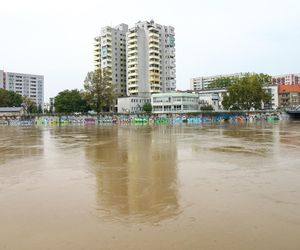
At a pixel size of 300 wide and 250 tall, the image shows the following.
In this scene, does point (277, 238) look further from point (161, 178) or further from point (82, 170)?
point (82, 170)

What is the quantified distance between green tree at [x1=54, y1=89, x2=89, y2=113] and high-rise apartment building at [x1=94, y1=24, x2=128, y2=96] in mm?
25590

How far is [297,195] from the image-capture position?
30.8 feet

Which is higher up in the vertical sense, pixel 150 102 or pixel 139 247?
pixel 150 102

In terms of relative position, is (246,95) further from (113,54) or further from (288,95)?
(113,54)

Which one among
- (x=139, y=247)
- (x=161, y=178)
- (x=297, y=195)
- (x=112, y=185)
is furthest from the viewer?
(x=161, y=178)

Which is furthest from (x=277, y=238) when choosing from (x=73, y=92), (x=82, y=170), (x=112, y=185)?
(x=73, y=92)

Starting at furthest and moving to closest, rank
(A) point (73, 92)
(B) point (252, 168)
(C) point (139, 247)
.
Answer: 1. (A) point (73, 92)
2. (B) point (252, 168)
3. (C) point (139, 247)

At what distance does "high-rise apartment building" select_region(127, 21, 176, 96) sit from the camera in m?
124

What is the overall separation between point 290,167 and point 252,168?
1.64 m

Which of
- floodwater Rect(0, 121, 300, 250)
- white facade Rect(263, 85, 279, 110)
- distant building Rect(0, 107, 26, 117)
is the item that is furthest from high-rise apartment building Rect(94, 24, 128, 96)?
floodwater Rect(0, 121, 300, 250)

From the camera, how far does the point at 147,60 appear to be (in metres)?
126

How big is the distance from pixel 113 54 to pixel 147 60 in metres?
14.9

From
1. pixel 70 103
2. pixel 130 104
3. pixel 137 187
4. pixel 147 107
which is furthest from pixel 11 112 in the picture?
pixel 137 187

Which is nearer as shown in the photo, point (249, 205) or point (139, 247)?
point (139, 247)
